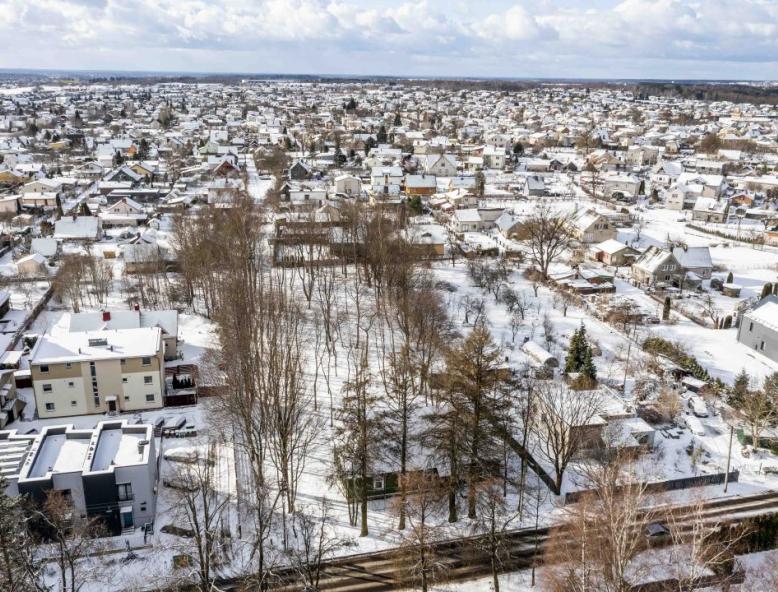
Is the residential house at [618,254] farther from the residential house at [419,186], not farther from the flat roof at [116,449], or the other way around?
the flat roof at [116,449]

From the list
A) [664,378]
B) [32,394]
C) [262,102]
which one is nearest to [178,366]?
[32,394]

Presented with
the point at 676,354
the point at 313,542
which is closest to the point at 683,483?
the point at 676,354

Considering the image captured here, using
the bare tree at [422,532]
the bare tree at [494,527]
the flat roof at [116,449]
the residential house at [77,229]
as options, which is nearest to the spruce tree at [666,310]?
the bare tree at [494,527]

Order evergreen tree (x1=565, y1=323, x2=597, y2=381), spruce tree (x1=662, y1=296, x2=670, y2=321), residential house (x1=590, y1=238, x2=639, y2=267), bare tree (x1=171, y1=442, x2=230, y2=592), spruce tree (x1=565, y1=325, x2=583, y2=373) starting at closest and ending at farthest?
bare tree (x1=171, y1=442, x2=230, y2=592) < evergreen tree (x1=565, y1=323, x2=597, y2=381) < spruce tree (x1=565, y1=325, x2=583, y2=373) < spruce tree (x1=662, y1=296, x2=670, y2=321) < residential house (x1=590, y1=238, x2=639, y2=267)

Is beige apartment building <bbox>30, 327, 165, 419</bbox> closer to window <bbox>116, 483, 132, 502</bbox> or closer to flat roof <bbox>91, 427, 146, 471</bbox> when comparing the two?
flat roof <bbox>91, 427, 146, 471</bbox>

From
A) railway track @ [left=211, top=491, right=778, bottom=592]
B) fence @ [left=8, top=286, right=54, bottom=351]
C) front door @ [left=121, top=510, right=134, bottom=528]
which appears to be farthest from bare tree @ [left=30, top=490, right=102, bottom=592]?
fence @ [left=8, top=286, right=54, bottom=351]

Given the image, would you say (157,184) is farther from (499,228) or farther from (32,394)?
(32,394)
